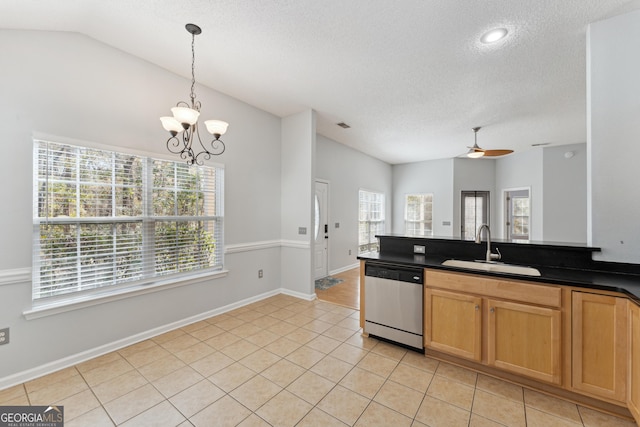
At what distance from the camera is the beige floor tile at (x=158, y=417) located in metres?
1.68

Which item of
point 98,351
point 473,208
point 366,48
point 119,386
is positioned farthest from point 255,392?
point 473,208

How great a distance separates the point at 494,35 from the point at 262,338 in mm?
3794

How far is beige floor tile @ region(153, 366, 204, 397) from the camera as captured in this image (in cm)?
200

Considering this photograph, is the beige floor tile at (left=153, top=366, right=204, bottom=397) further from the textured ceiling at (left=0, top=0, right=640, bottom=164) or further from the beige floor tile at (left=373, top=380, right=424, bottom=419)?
the textured ceiling at (left=0, top=0, right=640, bottom=164)

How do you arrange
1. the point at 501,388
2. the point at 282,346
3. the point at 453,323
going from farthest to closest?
the point at 282,346 < the point at 453,323 < the point at 501,388

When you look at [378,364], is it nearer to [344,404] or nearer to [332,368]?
[332,368]

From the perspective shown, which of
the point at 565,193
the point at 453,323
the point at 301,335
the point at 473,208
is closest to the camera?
the point at 453,323

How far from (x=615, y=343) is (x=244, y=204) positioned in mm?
3904

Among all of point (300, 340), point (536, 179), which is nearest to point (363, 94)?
point (300, 340)

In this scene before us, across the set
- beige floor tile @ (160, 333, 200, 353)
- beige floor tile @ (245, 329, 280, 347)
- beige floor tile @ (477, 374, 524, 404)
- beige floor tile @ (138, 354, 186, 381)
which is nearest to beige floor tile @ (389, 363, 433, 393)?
beige floor tile @ (477, 374, 524, 404)

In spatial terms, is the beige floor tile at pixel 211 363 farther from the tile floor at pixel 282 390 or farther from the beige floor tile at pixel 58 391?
the beige floor tile at pixel 58 391

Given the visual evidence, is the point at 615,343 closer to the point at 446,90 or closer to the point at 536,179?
the point at 446,90

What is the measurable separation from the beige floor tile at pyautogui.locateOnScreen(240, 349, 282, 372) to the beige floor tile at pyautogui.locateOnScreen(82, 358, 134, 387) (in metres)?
1.02

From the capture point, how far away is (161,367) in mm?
→ 2297
